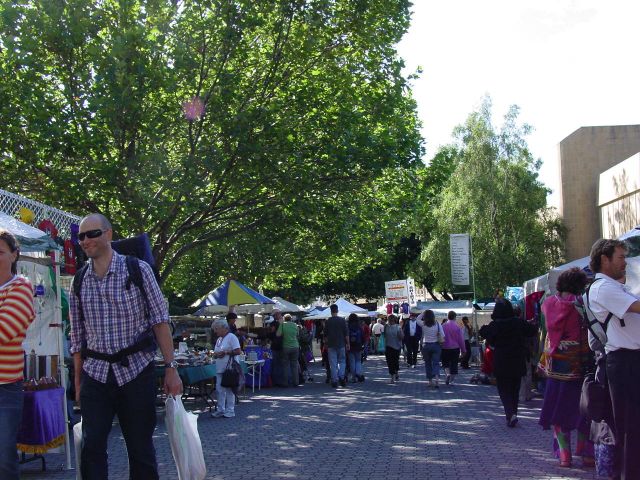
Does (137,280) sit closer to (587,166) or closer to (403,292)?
(403,292)

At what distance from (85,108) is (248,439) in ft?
32.1

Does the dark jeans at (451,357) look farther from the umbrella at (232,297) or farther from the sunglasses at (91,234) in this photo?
the sunglasses at (91,234)

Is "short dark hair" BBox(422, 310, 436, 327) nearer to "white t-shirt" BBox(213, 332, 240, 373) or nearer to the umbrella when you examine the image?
the umbrella

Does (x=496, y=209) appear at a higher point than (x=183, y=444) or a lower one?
higher

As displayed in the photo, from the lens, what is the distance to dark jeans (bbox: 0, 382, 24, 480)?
477 cm

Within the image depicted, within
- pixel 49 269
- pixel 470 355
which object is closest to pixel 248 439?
pixel 49 269

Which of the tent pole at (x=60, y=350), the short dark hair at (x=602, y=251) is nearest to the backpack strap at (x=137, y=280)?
the short dark hair at (x=602, y=251)

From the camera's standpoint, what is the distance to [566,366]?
26.5ft

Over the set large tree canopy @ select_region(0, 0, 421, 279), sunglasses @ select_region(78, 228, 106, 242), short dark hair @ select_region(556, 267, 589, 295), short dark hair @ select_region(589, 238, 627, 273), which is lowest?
short dark hair @ select_region(556, 267, 589, 295)

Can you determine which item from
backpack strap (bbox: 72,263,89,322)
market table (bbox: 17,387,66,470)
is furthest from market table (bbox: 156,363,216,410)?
backpack strap (bbox: 72,263,89,322)

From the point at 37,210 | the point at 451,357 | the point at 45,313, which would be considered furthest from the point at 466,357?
the point at 45,313

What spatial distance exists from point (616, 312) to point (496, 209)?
44.5 meters

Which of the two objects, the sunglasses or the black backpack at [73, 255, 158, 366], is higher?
the sunglasses

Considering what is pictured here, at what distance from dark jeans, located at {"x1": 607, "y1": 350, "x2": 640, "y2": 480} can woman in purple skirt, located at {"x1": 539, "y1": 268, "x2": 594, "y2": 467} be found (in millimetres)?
2026
